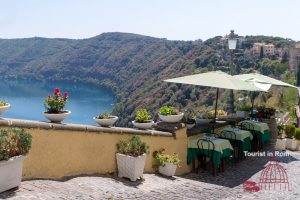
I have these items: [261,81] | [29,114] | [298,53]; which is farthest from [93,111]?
[261,81]

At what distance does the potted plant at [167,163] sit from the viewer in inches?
348

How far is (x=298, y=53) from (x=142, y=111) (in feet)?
401

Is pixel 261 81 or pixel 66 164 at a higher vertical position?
pixel 261 81

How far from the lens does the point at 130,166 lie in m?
7.72

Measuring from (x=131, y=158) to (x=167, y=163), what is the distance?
1.40 meters

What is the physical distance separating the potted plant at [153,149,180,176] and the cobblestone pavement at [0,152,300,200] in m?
0.22

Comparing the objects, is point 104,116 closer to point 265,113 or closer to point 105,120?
point 105,120

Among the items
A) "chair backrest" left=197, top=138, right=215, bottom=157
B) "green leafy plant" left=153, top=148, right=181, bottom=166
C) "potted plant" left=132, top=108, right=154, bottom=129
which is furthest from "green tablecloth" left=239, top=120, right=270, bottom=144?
"potted plant" left=132, top=108, right=154, bottom=129

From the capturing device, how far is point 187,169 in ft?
33.1

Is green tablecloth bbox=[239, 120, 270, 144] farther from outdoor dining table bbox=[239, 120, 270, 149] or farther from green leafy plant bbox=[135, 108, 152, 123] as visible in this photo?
green leafy plant bbox=[135, 108, 152, 123]

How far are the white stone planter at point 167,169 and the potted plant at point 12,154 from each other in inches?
153

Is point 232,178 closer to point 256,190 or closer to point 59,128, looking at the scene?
point 256,190

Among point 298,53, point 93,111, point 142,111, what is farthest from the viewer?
point 93,111

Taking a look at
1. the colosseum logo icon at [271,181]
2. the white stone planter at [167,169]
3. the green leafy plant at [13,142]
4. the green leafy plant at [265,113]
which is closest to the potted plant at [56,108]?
the green leafy plant at [13,142]
